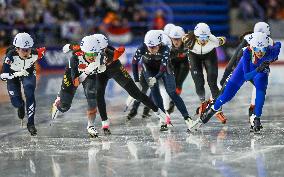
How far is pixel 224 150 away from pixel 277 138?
1.13 meters

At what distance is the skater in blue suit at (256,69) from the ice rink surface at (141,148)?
525 mm

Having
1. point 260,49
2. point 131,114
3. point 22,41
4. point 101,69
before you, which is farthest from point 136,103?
point 260,49

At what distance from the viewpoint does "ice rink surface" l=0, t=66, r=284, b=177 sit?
24.5ft

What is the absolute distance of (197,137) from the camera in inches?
377

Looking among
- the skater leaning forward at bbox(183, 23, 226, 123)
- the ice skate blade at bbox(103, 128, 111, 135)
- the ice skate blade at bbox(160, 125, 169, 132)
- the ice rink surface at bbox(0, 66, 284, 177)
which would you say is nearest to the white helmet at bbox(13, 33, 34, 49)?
the ice rink surface at bbox(0, 66, 284, 177)

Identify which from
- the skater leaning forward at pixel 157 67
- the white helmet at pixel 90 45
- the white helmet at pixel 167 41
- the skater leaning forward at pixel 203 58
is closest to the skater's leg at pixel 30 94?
the white helmet at pixel 90 45

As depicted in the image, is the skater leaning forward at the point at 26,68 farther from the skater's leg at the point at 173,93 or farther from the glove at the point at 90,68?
the skater's leg at the point at 173,93

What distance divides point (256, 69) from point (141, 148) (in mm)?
1956

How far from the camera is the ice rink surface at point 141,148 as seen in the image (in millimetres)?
7477

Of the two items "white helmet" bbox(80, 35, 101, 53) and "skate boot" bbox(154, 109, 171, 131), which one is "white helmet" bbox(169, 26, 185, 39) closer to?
"skate boot" bbox(154, 109, 171, 131)

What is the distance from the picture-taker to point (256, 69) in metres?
9.25

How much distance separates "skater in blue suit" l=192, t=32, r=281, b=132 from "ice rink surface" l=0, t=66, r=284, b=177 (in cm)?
52

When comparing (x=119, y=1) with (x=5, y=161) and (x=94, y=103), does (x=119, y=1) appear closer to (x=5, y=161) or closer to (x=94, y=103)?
(x=94, y=103)

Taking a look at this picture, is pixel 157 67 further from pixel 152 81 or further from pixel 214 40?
pixel 214 40
